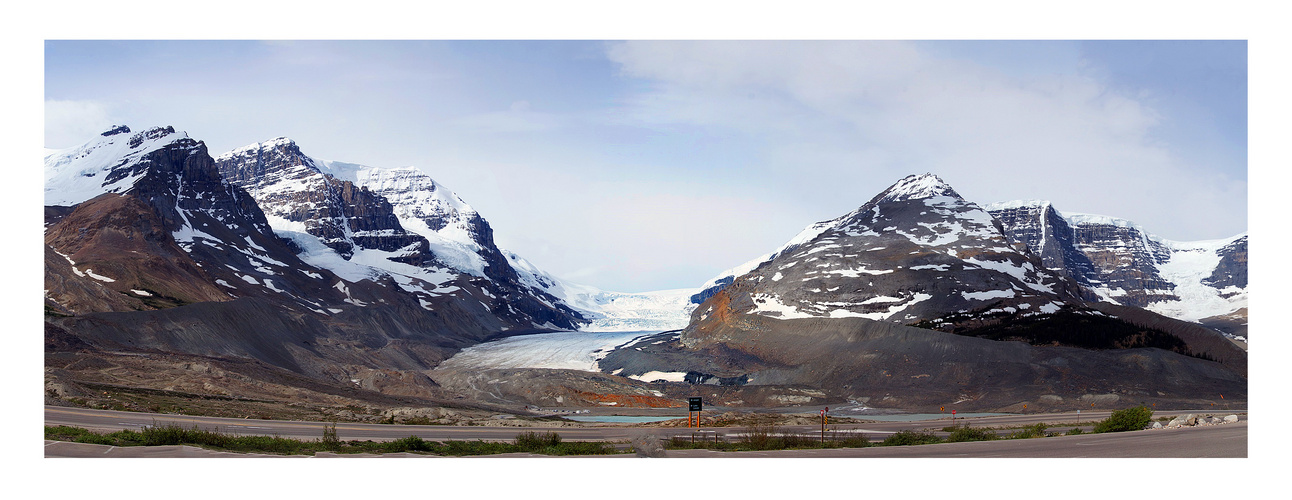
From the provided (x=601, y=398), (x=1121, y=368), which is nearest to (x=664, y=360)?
(x=601, y=398)

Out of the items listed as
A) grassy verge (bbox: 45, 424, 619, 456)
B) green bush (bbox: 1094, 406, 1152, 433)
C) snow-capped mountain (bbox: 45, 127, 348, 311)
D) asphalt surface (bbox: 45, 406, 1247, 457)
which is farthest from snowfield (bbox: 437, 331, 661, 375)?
grassy verge (bbox: 45, 424, 619, 456)

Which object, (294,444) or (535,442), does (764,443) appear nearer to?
(535,442)

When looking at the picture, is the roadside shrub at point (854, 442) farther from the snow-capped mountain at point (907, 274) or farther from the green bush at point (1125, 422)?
the snow-capped mountain at point (907, 274)

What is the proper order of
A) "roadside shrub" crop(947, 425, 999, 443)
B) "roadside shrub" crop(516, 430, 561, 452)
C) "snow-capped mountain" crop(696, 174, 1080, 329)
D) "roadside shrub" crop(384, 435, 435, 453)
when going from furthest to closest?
"snow-capped mountain" crop(696, 174, 1080, 329) → "roadside shrub" crop(947, 425, 999, 443) → "roadside shrub" crop(516, 430, 561, 452) → "roadside shrub" crop(384, 435, 435, 453)

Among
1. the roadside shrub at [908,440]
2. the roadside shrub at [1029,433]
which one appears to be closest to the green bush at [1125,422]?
the roadside shrub at [1029,433]

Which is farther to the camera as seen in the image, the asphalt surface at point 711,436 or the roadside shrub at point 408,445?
the roadside shrub at point 408,445

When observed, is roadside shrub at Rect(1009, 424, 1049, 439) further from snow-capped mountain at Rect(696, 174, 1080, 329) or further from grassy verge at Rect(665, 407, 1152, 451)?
snow-capped mountain at Rect(696, 174, 1080, 329)
